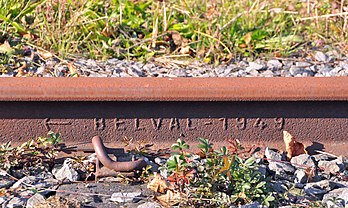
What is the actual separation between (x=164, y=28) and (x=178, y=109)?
5.54 ft

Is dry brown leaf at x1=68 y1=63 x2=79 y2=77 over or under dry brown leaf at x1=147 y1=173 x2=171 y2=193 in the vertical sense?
over

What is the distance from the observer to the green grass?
17.7ft

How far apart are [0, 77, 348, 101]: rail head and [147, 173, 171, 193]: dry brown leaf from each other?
0.66 meters

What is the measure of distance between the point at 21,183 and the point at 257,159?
1313mm

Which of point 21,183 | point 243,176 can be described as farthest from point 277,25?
point 21,183

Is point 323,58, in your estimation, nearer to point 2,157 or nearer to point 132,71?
point 132,71

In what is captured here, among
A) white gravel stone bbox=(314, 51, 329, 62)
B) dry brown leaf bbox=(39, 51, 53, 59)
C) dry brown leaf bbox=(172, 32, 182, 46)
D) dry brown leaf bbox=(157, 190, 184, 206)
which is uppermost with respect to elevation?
dry brown leaf bbox=(172, 32, 182, 46)

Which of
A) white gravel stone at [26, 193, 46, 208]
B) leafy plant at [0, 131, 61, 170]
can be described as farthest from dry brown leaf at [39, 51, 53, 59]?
white gravel stone at [26, 193, 46, 208]

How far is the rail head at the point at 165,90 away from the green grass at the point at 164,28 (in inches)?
48.0

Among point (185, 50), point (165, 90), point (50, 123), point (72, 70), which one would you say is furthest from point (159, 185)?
point (185, 50)

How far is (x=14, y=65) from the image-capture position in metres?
4.98

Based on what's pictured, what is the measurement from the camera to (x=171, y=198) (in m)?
3.37

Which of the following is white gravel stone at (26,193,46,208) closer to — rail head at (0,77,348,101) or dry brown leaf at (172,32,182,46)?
rail head at (0,77,348,101)

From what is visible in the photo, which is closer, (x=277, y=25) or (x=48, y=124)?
(x=48, y=124)
